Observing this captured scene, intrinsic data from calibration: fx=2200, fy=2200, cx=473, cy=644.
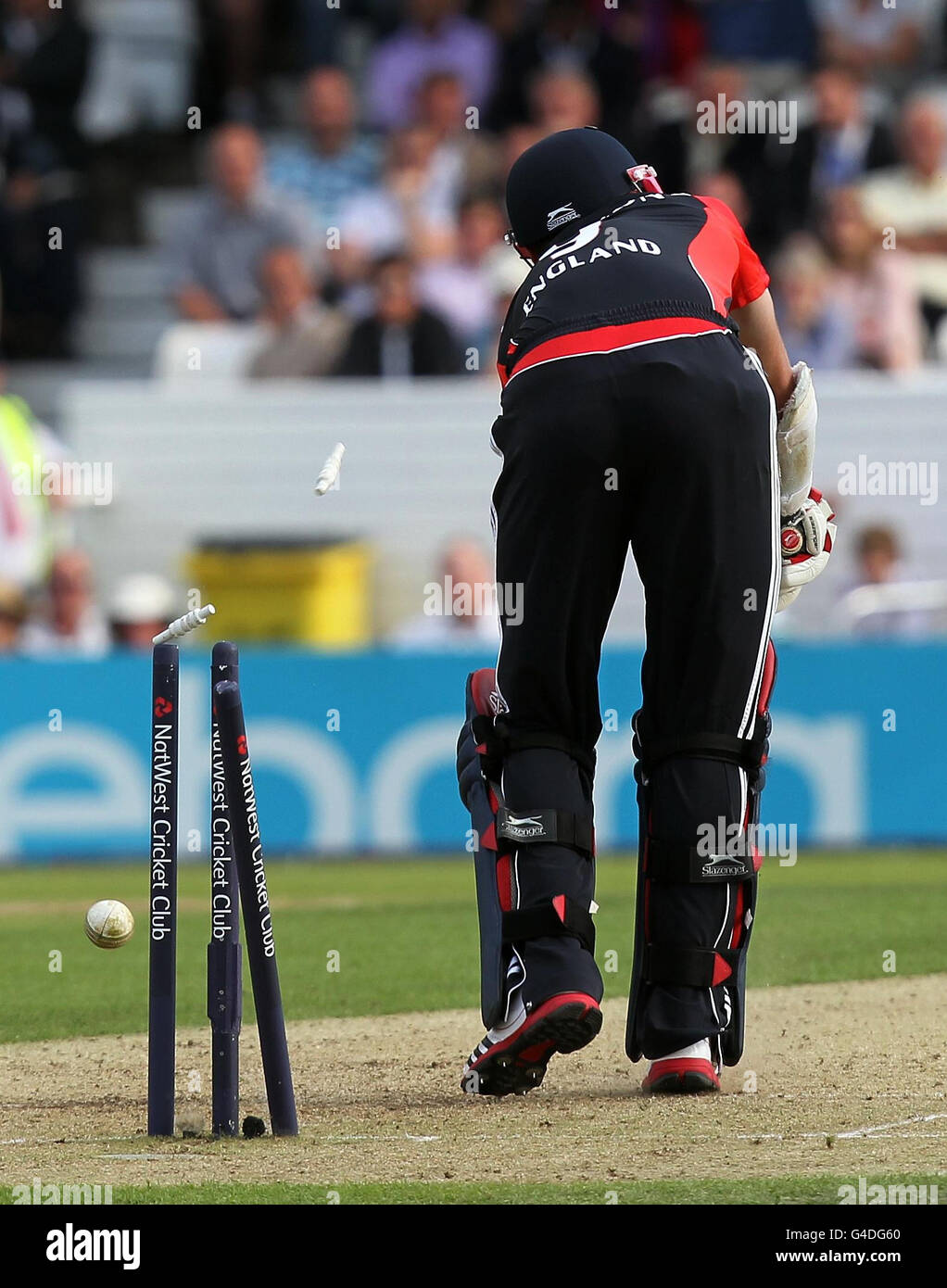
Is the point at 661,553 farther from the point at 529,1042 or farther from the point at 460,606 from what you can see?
the point at 460,606

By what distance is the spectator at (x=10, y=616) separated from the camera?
13188 millimetres

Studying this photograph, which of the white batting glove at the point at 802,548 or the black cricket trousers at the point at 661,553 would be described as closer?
the black cricket trousers at the point at 661,553

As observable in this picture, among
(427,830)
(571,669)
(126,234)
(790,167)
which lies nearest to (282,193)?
(126,234)

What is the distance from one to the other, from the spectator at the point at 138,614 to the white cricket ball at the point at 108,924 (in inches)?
293

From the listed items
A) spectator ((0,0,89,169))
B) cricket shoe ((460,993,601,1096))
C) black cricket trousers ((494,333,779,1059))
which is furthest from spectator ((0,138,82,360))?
cricket shoe ((460,993,601,1096))

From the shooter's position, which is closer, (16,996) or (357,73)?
(16,996)

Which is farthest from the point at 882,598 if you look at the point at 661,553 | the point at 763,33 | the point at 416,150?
the point at 661,553

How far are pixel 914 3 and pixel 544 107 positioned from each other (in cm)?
352

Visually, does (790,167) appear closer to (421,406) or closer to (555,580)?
(421,406)

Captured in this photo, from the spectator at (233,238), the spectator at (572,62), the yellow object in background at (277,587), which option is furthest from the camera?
the spectator at (572,62)

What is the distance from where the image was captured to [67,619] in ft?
44.2

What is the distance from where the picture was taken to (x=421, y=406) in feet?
47.8

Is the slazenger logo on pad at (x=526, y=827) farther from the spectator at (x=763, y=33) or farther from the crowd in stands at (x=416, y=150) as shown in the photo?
the spectator at (x=763, y=33)

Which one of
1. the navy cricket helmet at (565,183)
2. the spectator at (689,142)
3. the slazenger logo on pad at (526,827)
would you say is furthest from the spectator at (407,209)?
the slazenger logo on pad at (526,827)
